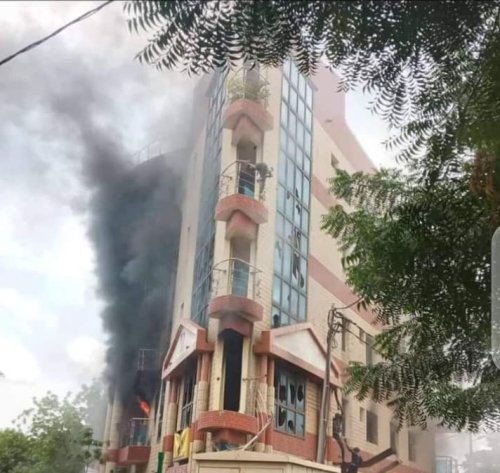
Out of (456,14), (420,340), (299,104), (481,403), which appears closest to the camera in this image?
(456,14)

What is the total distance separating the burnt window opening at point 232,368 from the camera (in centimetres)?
881

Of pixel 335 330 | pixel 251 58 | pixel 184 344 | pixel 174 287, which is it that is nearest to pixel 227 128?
pixel 174 287

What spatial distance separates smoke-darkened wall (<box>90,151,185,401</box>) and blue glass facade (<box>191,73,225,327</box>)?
35 centimetres

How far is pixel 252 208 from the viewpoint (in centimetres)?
955

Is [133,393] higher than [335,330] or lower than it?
lower

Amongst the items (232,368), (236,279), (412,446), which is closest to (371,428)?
(412,446)

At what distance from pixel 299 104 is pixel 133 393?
501 cm

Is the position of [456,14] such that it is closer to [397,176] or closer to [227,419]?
[397,176]

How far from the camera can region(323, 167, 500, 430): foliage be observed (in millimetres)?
4148

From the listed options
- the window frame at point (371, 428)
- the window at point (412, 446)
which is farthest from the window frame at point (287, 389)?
the window at point (412, 446)

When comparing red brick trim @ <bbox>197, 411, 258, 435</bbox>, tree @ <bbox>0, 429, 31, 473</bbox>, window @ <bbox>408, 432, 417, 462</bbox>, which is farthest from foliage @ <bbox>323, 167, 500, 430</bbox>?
window @ <bbox>408, 432, 417, 462</bbox>

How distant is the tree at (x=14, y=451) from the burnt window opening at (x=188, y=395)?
8.23 ft

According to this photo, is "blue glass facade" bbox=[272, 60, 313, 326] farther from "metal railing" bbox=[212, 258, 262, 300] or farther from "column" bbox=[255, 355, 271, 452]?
"column" bbox=[255, 355, 271, 452]

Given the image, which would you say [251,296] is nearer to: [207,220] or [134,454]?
[207,220]
